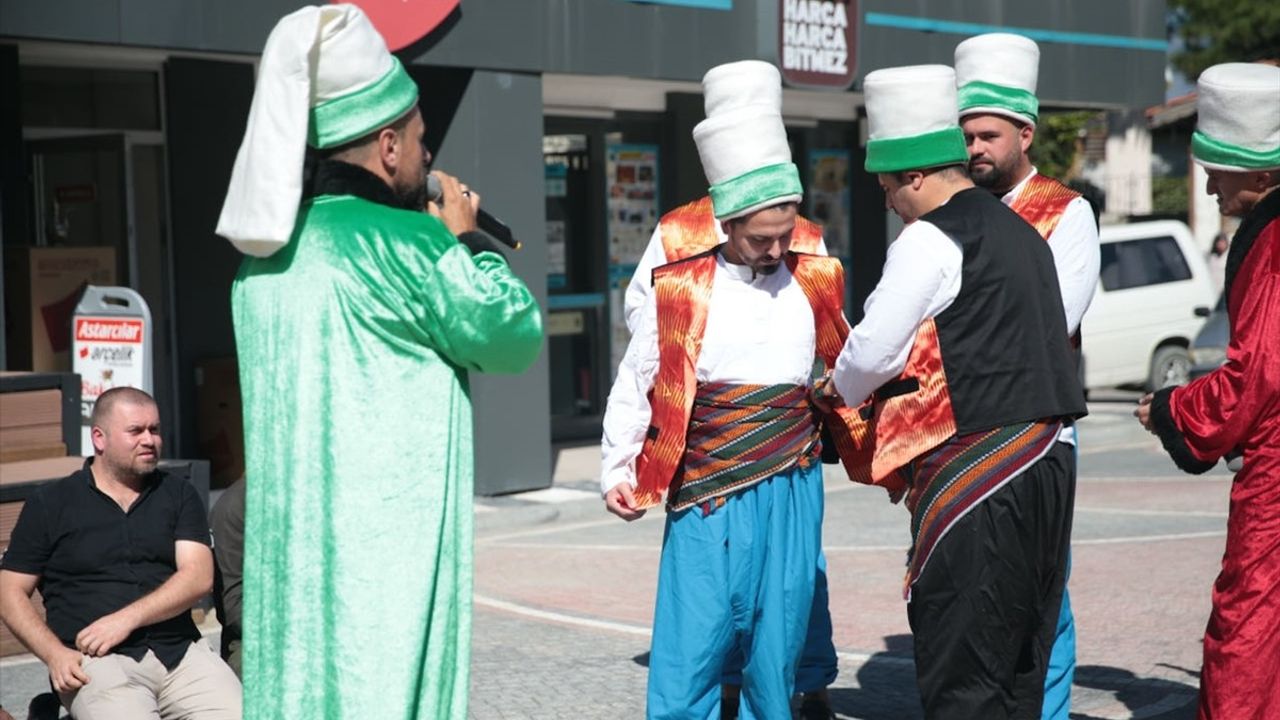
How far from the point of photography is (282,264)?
3650 mm

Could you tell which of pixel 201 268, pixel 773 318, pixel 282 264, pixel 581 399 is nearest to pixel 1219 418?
pixel 773 318

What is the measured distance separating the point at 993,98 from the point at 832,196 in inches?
477

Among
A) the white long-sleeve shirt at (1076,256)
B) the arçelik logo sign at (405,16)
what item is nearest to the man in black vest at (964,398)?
the white long-sleeve shirt at (1076,256)

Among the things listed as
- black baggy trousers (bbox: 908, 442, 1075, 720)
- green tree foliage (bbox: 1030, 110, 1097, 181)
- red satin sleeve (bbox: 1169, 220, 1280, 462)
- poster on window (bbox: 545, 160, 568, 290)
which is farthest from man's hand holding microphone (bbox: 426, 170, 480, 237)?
green tree foliage (bbox: 1030, 110, 1097, 181)

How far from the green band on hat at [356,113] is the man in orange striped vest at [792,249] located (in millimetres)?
1915

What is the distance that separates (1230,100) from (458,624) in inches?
99.2

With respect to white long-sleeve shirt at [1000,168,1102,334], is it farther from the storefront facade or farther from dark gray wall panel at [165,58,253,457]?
dark gray wall panel at [165,58,253,457]

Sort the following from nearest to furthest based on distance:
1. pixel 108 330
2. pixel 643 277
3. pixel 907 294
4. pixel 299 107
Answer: pixel 299 107
pixel 907 294
pixel 643 277
pixel 108 330

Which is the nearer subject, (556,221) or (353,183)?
(353,183)

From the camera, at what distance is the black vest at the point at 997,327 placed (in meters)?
4.26

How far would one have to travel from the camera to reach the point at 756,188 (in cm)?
502

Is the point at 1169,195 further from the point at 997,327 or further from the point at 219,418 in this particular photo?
the point at 997,327

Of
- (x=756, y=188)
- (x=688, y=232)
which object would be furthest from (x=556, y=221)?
(x=756, y=188)

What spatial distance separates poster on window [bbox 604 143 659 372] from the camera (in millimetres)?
15758
